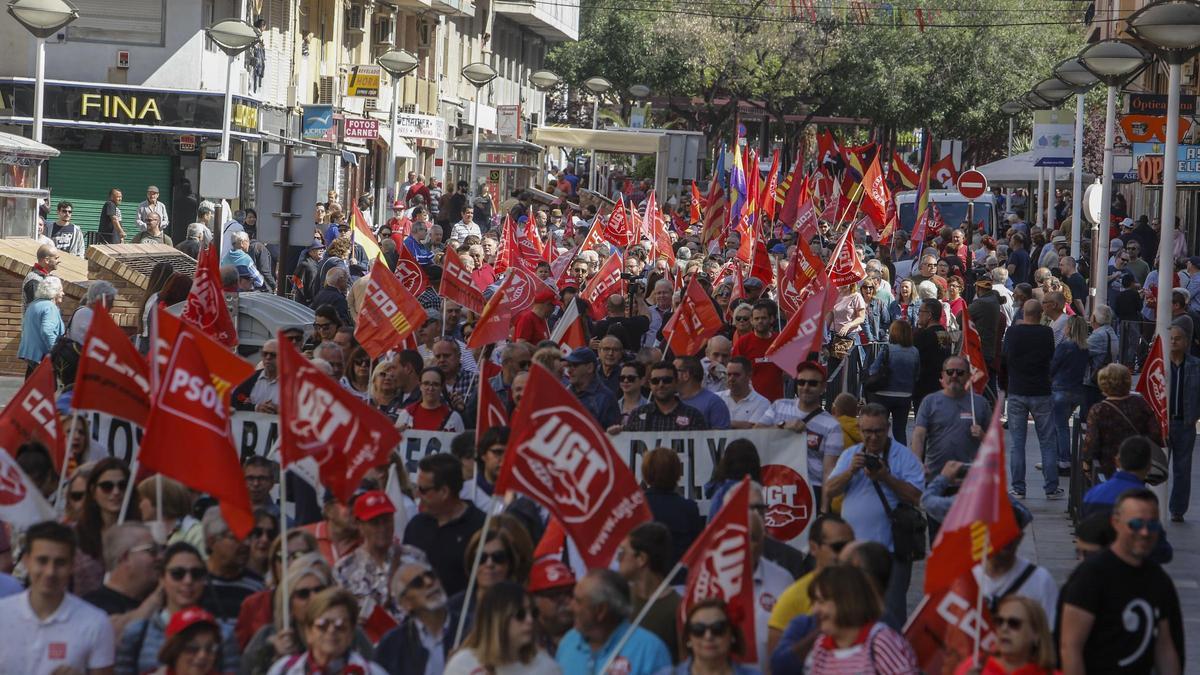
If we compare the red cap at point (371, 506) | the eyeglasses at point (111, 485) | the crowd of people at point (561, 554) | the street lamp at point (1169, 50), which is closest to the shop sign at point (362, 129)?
the crowd of people at point (561, 554)

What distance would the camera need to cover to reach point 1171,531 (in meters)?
14.5

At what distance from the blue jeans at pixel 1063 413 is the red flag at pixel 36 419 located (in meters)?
8.64

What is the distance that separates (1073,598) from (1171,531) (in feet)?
25.1

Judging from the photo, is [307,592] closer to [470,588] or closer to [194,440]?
[470,588]

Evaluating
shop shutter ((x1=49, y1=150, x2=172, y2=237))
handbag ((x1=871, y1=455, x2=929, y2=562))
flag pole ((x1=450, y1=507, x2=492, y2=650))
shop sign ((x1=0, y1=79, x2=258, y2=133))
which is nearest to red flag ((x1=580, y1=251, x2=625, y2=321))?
handbag ((x1=871, y1=455, x2=929, y2=562))

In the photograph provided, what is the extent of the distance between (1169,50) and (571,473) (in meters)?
8.59

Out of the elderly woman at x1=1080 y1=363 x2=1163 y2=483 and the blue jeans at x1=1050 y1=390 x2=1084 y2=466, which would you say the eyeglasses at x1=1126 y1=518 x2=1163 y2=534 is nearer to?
the elderly woman at x1=1080 y1=363 x2=1163 y2=483

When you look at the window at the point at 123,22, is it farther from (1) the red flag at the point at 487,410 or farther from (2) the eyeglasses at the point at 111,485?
(2) the eyeglasses at the point at 111,485

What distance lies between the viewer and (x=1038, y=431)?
52.4 ft

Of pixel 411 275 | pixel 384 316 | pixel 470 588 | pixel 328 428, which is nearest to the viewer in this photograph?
pixel 470 588

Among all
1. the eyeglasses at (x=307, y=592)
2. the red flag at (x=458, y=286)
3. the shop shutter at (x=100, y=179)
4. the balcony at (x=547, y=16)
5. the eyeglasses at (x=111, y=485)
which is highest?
the balcony at (x=547, y=16)

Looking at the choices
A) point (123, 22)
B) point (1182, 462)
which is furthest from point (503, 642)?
point (123, 22)

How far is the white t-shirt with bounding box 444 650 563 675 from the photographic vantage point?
6.68m

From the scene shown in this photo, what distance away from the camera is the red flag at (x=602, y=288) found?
62.7 ft
